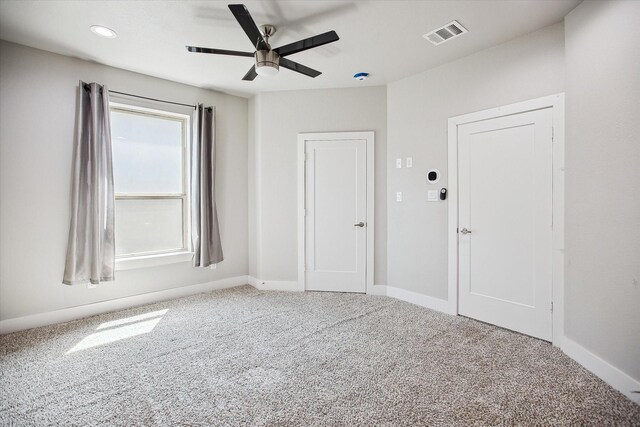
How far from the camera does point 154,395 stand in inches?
78.7

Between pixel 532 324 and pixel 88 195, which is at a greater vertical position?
pixel 88 195

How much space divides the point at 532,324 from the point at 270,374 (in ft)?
7.75

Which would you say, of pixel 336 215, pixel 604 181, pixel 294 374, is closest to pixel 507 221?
pixel 604 181

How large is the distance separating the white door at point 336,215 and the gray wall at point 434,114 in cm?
38

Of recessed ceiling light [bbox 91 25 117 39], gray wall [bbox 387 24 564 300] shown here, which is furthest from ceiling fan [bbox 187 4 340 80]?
Result: gray wall [bbox 387 24 564 300]

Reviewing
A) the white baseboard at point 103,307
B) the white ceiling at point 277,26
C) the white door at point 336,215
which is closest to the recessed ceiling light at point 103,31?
the white ceiling at point 277,26

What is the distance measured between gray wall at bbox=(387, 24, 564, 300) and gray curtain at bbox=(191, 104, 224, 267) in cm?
234

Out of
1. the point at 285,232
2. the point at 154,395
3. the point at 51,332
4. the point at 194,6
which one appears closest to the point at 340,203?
the point at 285,232

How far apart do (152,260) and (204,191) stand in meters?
1.04

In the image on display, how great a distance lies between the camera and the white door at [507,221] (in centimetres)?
275

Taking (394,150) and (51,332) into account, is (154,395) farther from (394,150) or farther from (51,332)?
(394,150)

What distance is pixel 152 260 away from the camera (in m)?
3.75

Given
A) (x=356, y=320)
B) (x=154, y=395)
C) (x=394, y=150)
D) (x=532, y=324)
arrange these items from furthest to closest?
(x=394, y=150) < (x=356, y=320) < (x=532, y=324) < (x=154, y=395)

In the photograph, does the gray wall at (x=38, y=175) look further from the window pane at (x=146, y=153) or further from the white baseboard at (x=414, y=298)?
the white baseboard at (x=414, y=298)
